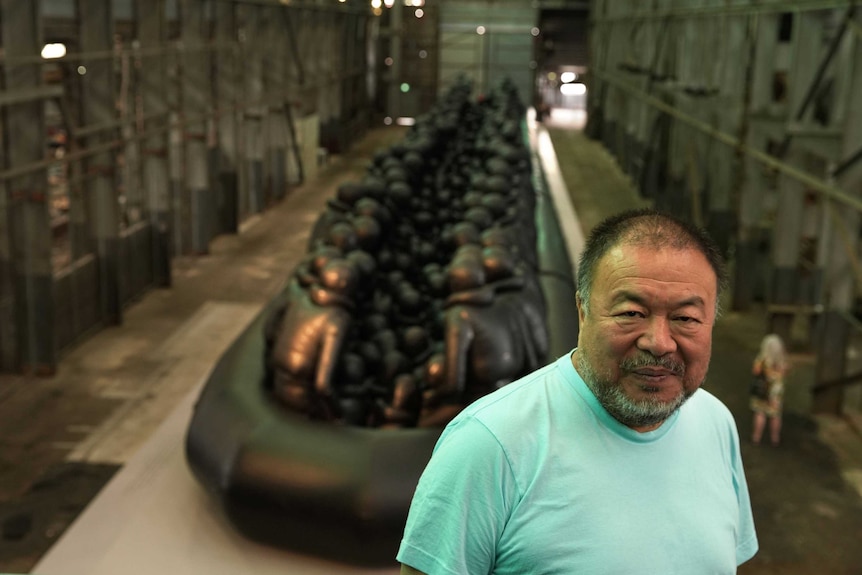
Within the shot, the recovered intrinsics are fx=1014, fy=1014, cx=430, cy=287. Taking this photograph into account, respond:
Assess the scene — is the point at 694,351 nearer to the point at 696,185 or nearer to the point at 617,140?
the point at 696,185

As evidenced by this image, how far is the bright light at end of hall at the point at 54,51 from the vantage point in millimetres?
9339

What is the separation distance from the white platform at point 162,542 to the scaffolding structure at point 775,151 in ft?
17.7

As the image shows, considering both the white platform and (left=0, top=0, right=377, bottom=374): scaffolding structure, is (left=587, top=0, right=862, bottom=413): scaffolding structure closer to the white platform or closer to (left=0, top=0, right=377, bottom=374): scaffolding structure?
the white platform

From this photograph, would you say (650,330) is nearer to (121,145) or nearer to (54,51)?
(54,51)

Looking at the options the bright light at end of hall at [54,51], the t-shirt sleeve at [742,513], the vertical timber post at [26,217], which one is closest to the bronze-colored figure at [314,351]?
the t-shirt sleeve at [742,513]

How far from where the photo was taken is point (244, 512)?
4492mm

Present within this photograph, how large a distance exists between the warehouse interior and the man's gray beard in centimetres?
310

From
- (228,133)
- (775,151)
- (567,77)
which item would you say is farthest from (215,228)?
(567,77)

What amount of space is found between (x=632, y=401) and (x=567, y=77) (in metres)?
36.7

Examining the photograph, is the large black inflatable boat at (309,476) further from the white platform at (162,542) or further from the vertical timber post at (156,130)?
the vertical timber post at (156,130)

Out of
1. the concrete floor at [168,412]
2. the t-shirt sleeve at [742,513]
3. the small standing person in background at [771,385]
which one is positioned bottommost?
the concrete floor at [168,412]

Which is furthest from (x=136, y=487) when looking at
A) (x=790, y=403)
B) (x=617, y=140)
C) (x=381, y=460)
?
(x=617, y=140)

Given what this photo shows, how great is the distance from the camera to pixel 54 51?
9547mm

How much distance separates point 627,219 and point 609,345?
0.22m
